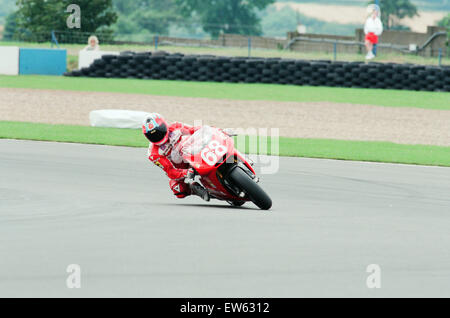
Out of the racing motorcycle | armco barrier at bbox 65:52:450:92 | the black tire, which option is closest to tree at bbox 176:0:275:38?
armco barrier at bbox 65:52:450:92

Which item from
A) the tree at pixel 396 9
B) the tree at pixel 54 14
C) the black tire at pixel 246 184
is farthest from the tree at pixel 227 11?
the black tire at pixel 246 184

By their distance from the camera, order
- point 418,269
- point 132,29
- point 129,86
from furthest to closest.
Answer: point 132,29, point 129,86, point 418,269

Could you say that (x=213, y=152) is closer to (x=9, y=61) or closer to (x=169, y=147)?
(x=169, y=147)

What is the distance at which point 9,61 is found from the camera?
29906 mm

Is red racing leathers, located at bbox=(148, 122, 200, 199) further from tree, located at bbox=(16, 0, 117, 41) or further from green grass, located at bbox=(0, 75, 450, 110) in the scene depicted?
tree, located at bbox=(16, 0, 117, 41)

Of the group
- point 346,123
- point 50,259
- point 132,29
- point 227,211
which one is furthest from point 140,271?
point 132,29

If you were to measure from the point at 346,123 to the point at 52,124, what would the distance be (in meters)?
6.23

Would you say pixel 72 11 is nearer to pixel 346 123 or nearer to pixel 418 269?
pixel 346 123

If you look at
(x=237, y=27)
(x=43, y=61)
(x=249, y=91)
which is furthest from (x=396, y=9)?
(x=249, y=91)

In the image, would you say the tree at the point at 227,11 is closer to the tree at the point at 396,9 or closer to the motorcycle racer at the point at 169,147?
the tree at the point at 396,9

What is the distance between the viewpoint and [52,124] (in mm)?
17094

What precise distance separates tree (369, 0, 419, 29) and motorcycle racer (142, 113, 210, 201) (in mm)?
70100

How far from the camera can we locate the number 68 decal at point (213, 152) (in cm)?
842

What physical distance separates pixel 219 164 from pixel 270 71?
18.4 meters
